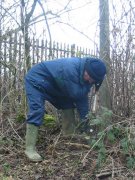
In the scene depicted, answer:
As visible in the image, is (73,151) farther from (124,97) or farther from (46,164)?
(124,97)

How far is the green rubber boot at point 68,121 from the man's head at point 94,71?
3.24 ft

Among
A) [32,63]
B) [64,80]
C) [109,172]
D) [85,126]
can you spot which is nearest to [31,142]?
[85,126]

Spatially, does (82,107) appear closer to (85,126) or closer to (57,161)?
(85,126)

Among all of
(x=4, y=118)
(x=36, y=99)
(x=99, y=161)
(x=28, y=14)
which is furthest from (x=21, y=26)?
(x=99, y=161)

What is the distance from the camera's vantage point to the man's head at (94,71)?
5.27 meters

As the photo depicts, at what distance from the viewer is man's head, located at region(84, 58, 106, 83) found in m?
5.27

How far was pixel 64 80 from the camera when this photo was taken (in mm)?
5438

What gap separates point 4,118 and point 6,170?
1895 millimetres

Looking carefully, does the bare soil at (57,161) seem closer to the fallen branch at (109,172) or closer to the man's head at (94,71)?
the fallen branch at (109,172)

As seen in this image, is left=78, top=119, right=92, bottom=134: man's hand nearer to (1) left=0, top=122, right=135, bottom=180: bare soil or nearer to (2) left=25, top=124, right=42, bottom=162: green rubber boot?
(1) left=0, top=122, right=135, bottom=180: bare soil

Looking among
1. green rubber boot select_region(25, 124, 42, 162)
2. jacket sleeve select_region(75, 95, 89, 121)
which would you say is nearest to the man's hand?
jacket sleeve select_region(75, 95, 89, 121)

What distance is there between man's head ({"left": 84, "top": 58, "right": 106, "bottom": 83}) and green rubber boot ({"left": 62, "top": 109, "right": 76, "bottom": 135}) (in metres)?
0.99

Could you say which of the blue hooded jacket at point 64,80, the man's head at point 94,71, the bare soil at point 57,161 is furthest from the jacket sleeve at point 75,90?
the bare soil at point 57,161

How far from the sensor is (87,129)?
5711 millimetres
